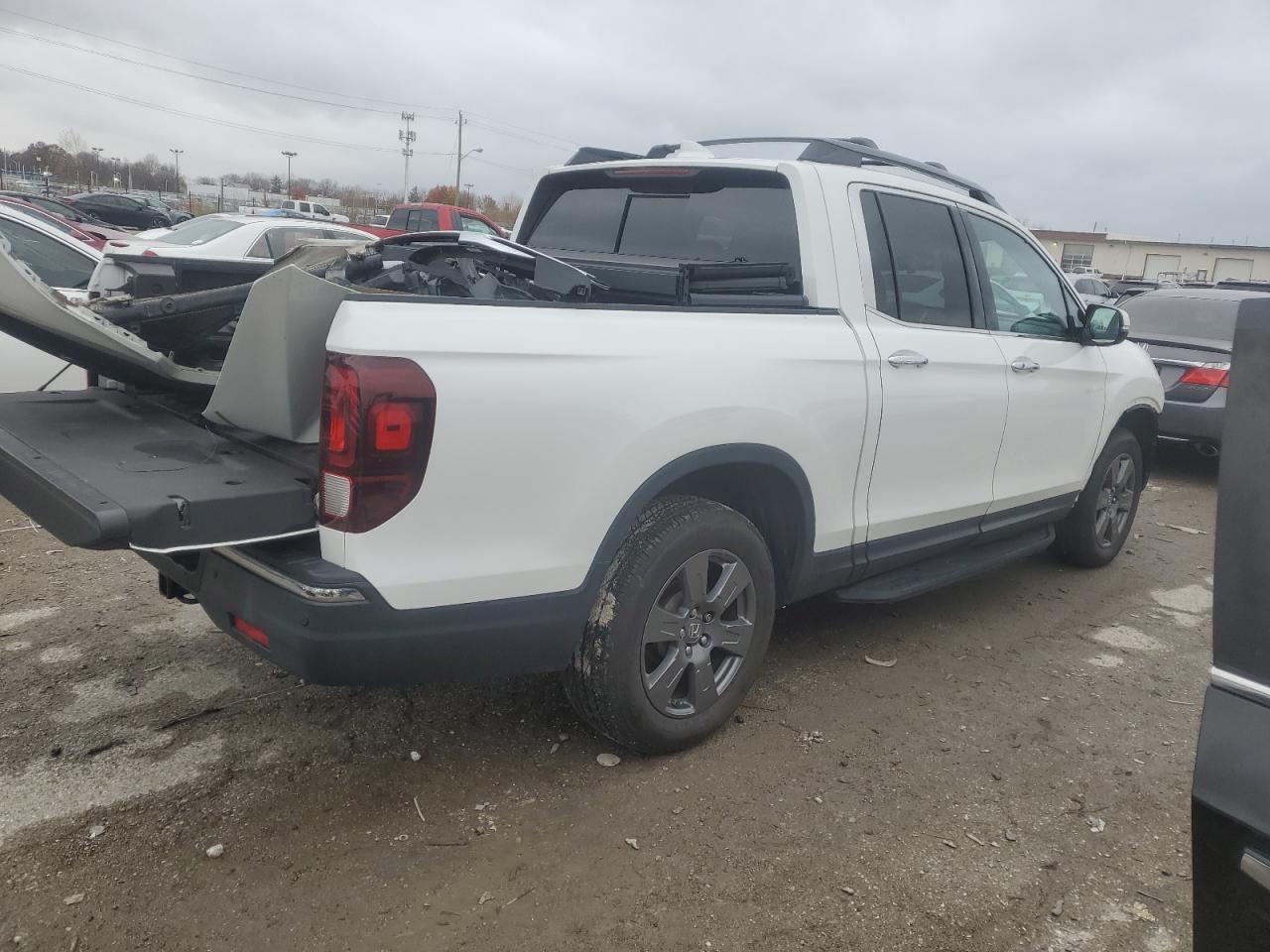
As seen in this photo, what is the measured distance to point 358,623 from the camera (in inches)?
90.9

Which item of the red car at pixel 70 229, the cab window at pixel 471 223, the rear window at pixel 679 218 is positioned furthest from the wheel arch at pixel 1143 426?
the cab window at pixel 471 223

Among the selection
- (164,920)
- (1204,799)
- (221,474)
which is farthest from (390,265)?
(1204,799)

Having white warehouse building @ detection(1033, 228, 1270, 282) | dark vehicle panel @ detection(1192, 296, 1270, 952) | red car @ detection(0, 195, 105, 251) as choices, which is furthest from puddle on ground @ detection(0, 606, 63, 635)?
white warehouse building @ detection(1033, 228, 1270, 282)

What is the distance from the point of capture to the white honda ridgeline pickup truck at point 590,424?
7.59 ft

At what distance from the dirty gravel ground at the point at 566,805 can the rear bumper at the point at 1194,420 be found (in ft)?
14.4

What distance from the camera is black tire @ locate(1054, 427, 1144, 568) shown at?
5.19 m

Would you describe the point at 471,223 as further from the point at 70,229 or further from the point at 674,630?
the point at 674,630

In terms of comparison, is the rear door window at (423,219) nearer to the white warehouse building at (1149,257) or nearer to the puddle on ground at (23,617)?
the puddle on ground at (23,617)

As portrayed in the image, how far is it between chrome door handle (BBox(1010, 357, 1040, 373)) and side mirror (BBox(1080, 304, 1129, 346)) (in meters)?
0.59

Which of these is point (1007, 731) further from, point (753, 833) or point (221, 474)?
point (221, 474)

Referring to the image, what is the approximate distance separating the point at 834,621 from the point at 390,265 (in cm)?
259

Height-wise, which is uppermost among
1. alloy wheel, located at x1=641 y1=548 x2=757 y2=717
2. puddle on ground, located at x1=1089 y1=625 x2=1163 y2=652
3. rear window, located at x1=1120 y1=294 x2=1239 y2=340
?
rear window, located at x1=1120 y1=294 x2=1239 y2=340

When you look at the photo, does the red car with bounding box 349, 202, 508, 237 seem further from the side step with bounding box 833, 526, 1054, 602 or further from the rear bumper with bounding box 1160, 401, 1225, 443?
the side step with bounding box 833, 526, 1054, 602

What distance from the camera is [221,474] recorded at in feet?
8.16
